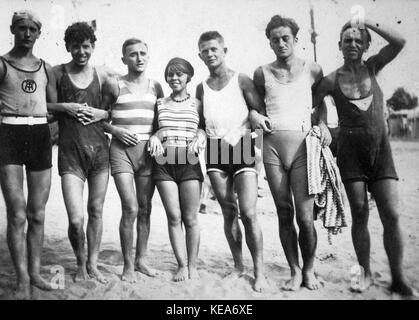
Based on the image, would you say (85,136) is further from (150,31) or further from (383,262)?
(383,262)

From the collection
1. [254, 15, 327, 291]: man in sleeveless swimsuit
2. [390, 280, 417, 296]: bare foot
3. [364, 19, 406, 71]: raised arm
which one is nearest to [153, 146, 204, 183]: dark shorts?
[254, 15, 327, 291]: man in sleeveless swimsuit

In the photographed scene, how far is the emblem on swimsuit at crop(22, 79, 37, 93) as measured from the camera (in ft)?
11.8

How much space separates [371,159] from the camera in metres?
3.57

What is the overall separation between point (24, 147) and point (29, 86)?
541 millimetres

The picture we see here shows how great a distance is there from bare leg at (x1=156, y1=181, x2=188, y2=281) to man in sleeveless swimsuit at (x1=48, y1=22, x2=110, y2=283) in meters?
0.56

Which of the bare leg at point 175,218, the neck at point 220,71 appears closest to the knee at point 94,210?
the bare leg at point 175,218

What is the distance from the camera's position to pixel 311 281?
11.6 ft

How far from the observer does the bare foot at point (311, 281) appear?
3529 millimetres

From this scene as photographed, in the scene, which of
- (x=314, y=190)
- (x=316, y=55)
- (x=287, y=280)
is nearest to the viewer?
(x=314, y=190)

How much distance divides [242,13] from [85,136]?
6.66 feet

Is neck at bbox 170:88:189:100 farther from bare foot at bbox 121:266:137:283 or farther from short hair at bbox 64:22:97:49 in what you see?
bare foot at bbox 121:266:137:283

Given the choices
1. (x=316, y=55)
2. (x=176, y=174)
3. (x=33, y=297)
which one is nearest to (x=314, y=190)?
(x=176, y=174)

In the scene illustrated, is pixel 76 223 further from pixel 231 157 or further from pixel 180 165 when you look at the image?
pixel 231 157
